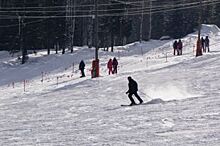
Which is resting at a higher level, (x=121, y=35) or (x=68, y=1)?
(x=68, y=1)

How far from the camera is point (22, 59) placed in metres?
49.6

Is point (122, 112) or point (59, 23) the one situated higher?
point (59, 23)

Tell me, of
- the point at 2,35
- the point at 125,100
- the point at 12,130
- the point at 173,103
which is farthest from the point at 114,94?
the point at 2,35

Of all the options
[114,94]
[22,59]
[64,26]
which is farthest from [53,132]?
[64,26]

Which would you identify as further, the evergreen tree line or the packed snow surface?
the evergreen tree line

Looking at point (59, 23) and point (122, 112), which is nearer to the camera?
point (122, 112)

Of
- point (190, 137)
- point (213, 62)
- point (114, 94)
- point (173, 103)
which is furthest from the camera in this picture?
point (213, 62)

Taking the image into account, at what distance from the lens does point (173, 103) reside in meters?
19.0

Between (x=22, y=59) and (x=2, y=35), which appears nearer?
(x=22, y=59)

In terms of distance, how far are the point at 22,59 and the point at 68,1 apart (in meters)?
13.4

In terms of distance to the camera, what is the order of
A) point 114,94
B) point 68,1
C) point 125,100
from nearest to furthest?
point 125,100
point 114,94
point 68,1

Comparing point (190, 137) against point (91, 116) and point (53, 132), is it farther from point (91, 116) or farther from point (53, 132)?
point (91, 116)

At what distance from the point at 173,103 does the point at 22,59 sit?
3248 cm

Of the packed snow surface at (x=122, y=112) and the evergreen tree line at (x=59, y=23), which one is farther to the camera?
the evergreen tree line at (x=59, y=23)
